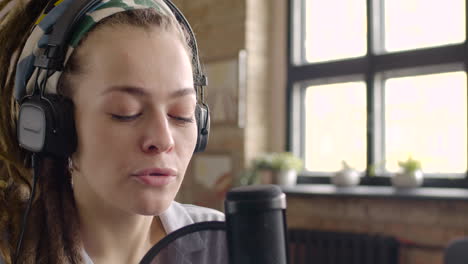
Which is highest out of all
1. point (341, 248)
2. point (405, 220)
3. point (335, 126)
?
point (335, 126)

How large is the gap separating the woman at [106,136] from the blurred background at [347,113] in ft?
7.60

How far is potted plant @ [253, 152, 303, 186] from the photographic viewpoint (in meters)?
3.17

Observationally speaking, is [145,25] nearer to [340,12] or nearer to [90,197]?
[90,197]

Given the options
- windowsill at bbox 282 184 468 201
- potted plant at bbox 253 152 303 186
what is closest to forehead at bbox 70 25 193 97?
windowsill at bbox 282 184 468 201

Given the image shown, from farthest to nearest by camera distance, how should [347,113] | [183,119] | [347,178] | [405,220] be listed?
[347,113] < [347,178] < [405,220] < [183,119]

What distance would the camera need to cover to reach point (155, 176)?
1.23ft

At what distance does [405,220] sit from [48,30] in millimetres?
2499

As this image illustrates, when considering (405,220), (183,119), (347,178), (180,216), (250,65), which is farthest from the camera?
(250,65)

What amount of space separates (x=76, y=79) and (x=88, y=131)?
5 cm

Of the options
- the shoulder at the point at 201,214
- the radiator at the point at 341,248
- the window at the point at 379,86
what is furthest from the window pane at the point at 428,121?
the shoulder at the point at 201,214

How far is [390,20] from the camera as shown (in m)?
3.00

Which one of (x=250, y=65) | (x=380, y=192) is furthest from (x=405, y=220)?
(x=250, y=65)

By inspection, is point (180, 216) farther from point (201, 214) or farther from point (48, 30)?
point (48, 30)

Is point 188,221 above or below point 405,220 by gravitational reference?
above
